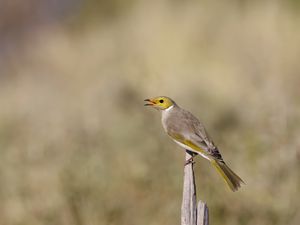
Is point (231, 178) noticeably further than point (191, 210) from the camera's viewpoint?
Yes

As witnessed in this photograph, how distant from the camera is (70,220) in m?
8.16

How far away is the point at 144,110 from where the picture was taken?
35.7 ft

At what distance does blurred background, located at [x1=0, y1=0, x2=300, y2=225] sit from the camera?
816cm

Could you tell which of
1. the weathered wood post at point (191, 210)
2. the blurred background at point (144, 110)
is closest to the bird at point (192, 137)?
the weathered wood post at point (191, 210)

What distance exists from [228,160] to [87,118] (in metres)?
3.92

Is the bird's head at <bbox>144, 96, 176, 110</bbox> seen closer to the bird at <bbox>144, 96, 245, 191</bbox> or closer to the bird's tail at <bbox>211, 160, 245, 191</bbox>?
the bird at <bbox>144, 96, 245, 191</bbox>

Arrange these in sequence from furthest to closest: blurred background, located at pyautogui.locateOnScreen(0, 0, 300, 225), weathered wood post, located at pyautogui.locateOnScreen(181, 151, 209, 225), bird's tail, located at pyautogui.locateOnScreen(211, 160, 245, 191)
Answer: blurred background, located at pyautogui.locateOnScreen(0, 0, 300, 225) → bird's tail, located at pyautogui.locateOnScreen(211, 160, 245, 191) → weathered wood post, located at pyautogui.locateOnScreen(181, 151, 209, 225)

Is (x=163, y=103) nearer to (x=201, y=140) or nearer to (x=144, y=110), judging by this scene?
(x=201, y=140)

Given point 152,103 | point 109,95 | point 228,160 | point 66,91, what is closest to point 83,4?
point 66,91

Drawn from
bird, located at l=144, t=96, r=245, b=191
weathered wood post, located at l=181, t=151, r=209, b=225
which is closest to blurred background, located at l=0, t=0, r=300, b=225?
bird, located at l=144, t=96, r=245, b=191

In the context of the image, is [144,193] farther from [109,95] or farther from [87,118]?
[109,95]

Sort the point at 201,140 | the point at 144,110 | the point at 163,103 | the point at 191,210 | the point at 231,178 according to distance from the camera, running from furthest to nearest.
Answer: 1. the point at 144,110
2. the point at 163,103
3. the point at 201,140
4. the point at 231,178
5. the point at 191,210

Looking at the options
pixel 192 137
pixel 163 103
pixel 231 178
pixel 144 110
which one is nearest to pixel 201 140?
pixel 192 137

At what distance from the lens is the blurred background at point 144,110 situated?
816 centimetres
